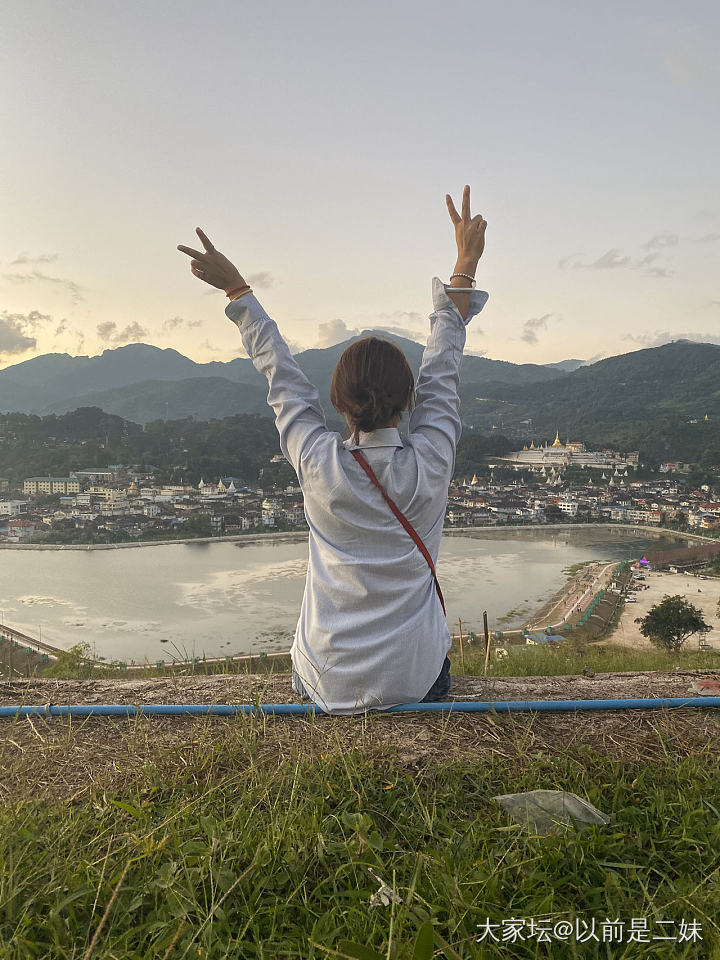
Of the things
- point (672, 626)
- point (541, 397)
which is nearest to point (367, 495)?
point (672, 626)

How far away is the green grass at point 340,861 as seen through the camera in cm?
65

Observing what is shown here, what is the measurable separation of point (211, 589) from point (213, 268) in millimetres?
21642

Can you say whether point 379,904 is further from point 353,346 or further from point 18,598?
point 18,598

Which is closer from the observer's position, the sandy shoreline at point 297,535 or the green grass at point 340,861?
the green grass at point 340,861

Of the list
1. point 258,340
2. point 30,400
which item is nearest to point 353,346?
point 258,340

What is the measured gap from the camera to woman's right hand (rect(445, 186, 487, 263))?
1.32m

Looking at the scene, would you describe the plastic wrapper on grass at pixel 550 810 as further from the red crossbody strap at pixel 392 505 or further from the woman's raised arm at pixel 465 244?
the woman's raised arm at pixel 465 244

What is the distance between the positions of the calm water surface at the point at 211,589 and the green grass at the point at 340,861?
11987 millimetres

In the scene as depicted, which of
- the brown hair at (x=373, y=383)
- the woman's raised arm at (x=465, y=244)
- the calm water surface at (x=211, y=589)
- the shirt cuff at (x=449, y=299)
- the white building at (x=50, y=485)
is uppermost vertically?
the woman's raised arm at (x=465, y=244)

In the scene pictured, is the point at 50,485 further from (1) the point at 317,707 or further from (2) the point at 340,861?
(2) the point at 340,861

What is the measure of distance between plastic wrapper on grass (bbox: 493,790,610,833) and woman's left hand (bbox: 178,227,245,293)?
1026 millimetres

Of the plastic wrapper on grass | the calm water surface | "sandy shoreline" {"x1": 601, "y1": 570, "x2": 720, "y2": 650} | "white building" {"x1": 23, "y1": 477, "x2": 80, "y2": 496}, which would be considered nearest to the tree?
"sandy shoreline" {"x1": 601, "y1": 570, "x2": 720, "y2": 650}

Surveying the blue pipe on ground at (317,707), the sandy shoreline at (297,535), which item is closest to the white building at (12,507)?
the sandy shoreline at (297,535)

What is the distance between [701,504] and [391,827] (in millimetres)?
42137
